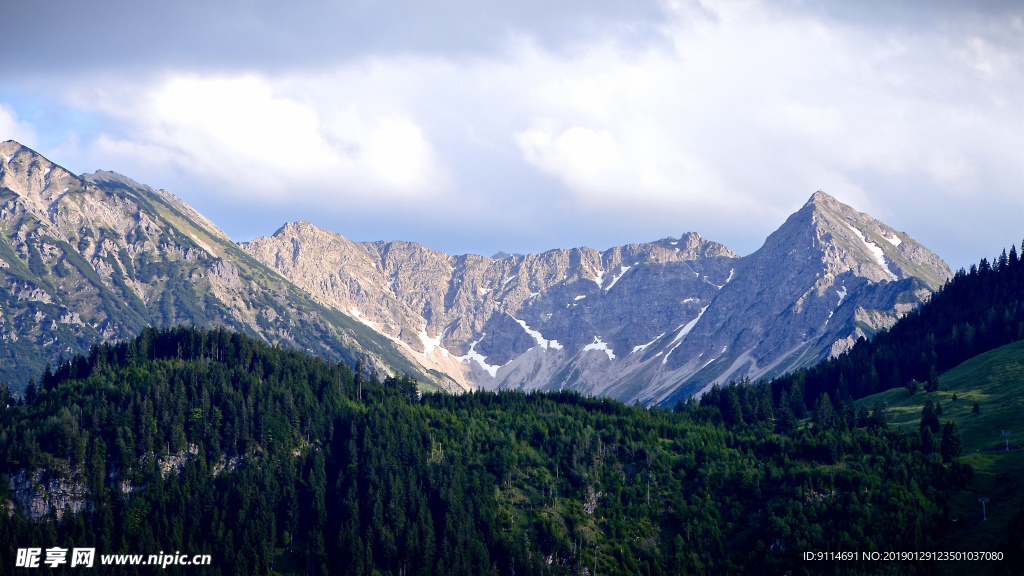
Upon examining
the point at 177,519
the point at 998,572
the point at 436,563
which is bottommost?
the point at 998,572

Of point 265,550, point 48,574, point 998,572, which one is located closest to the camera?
point 998,572

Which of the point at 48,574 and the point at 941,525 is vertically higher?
the point at 48,574

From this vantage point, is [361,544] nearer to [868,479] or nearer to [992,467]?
[868,479]

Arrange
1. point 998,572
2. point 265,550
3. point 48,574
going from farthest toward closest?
point 265,550 < point 48,574 < point 998,572

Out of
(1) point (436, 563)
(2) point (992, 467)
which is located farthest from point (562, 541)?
(2) point (992, 467)

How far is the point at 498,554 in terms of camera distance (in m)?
195

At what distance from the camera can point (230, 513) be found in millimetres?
198500

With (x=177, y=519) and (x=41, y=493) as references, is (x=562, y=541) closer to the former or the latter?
(x=177, y=519)

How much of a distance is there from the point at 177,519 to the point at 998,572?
16645cm

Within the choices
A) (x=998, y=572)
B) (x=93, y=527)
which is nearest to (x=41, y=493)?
(x=93, y=527)

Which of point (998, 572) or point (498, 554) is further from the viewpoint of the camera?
point (498, 554)

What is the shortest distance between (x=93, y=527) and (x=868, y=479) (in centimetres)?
17333

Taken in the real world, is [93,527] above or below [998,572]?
above

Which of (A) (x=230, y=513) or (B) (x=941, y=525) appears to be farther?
(A) (x=230, y=513)
